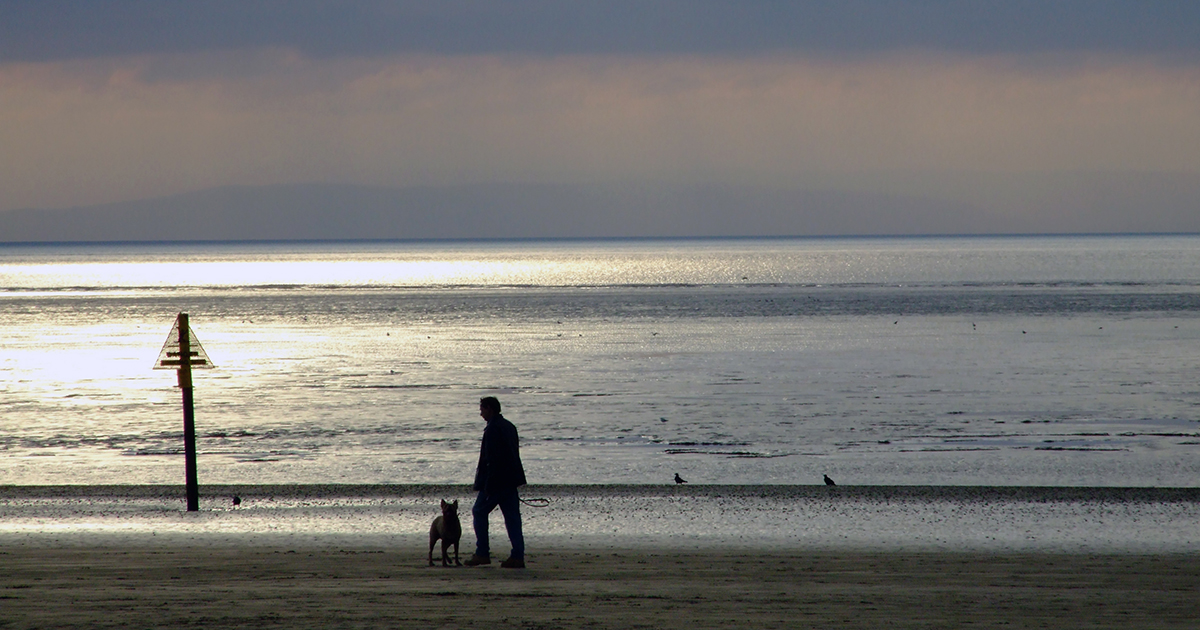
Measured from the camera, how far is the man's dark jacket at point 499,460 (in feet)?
39.9

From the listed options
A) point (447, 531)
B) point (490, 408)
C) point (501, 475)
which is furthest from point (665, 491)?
point (490, 408)

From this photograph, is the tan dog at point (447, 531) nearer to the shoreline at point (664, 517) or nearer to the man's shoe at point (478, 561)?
the man's shoe at point (478, 561)

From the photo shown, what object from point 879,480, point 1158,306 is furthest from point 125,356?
point 1158,306

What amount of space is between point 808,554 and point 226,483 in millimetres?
11416

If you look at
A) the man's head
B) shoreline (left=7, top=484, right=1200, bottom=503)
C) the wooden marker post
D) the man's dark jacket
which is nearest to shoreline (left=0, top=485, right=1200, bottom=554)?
shoreline (left=7, top=484, right=1200, bottom=503)

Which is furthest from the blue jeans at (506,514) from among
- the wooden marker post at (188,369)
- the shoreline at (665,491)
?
the shoreline at (665,491)

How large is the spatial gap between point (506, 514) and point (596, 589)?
128cm

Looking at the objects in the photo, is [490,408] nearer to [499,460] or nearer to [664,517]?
[499,460]

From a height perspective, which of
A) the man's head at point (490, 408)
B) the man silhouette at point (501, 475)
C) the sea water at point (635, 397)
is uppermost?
the man's head at point (490, 408)

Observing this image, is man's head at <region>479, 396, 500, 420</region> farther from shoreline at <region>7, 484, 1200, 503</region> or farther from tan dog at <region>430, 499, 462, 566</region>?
shoreline at <region>7, 484, 1200, 503</region>

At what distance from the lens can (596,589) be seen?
11555mm

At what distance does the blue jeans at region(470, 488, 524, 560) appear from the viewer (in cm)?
1232

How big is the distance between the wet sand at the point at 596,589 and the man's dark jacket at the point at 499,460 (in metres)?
0.90

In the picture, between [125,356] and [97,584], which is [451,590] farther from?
[125,356]
